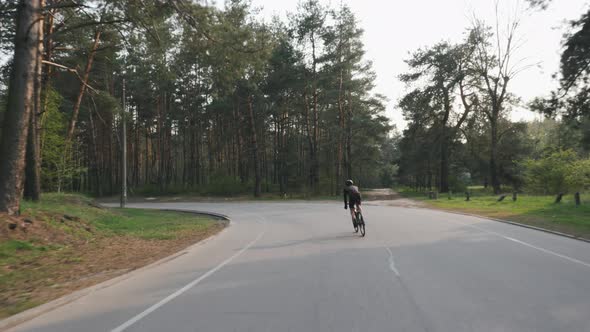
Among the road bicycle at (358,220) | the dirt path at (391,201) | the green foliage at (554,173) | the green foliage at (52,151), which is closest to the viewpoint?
the road bicycle at (358,220)

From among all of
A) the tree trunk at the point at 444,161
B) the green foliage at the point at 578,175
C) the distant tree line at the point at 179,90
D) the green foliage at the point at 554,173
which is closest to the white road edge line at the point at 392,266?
the distant tree line at the point at 179,90

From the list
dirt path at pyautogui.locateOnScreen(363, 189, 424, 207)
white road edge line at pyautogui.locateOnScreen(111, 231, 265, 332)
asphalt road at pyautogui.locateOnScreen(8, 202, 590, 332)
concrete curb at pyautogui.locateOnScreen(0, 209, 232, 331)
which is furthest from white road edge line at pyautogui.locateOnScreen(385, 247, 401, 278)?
dirt path at pyautogui.locateOnScreen(363, 189, 424, 207)

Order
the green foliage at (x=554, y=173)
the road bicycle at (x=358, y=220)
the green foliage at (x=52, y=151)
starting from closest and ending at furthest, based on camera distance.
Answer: the road bicycle at (x=358, y=220), the green foliage at (x=52, y=151), the green foliage at (x=554, y=173)

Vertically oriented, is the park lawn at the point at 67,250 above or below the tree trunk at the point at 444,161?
below

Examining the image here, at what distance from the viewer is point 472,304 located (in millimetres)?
5340

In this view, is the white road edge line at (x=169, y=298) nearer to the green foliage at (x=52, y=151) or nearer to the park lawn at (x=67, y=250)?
the park lawn at (x=67, y=250)

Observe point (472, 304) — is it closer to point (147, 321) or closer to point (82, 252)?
point (147, 321)

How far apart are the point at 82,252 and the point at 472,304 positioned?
9090mm

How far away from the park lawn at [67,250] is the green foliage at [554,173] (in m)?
25.7

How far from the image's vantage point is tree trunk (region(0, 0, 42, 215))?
10.5m

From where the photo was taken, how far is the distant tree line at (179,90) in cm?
1236

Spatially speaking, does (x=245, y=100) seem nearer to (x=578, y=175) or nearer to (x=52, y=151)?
(x=52, y=151)

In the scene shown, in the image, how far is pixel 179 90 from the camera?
49000mm

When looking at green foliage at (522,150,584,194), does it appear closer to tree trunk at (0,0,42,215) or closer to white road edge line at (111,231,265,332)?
white road edge line at (111,231,265,332)
